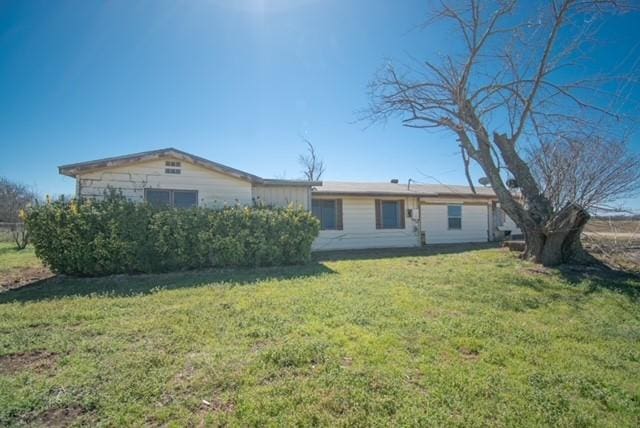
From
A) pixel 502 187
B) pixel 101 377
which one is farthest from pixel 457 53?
pixel 101 377

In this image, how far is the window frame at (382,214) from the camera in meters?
13.4

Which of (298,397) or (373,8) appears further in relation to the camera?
(373,8)

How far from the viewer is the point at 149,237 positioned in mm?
7207

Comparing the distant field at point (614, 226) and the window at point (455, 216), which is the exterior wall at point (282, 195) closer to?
the window at point (455, 216)

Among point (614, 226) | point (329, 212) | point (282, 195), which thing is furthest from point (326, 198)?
point (614, 226)

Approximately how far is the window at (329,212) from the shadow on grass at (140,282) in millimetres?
4782

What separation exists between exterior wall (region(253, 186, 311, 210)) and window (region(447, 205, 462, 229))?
804cm

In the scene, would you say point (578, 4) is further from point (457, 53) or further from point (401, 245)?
point (401, 245)

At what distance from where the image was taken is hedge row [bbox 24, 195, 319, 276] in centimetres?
681

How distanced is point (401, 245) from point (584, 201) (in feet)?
24.4

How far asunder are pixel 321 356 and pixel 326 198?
32.4 ft

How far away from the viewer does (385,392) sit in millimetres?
2430

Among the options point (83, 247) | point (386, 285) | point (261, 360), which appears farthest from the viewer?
point (83, 247)

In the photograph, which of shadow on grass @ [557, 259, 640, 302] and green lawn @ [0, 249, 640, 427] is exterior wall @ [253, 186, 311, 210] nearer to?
green lawn @ [0, 249, 640, 427]
